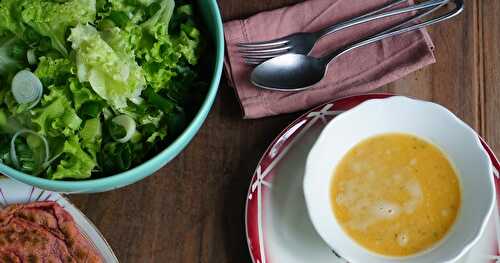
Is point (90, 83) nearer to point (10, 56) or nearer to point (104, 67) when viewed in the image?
point (104, 67)

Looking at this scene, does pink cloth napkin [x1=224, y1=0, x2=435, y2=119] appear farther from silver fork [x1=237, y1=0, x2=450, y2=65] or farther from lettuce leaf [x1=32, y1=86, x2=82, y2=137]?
lettuce leaf [x1=32, y1=86, x2=82, y2=137]

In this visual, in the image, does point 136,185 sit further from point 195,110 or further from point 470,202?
point 470,202

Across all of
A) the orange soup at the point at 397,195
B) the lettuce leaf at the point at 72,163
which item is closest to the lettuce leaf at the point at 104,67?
the lettuce leaf at the point at 72,163

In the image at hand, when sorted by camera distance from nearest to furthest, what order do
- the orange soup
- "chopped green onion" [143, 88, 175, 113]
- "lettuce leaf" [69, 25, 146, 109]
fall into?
"lettuce leaf" [69, 25, 146, 109] < "chopped green onion" [143, 88, 175, 113] < the orange soup

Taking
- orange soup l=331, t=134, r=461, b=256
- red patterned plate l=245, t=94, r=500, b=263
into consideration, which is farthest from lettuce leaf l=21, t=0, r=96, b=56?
orange soup l=331, t=134, r=461, b=256

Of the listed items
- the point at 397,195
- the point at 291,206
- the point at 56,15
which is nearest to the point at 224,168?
the point at 291,206

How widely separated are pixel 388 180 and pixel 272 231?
0.27 meters

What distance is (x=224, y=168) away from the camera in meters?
1.33

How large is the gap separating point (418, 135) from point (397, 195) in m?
0.14

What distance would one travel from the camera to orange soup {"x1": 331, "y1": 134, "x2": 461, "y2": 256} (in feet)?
4.09

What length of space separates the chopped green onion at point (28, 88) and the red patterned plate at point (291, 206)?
47cm

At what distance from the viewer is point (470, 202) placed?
125cm

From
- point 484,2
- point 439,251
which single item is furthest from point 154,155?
point 484,2

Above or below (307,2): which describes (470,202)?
below
